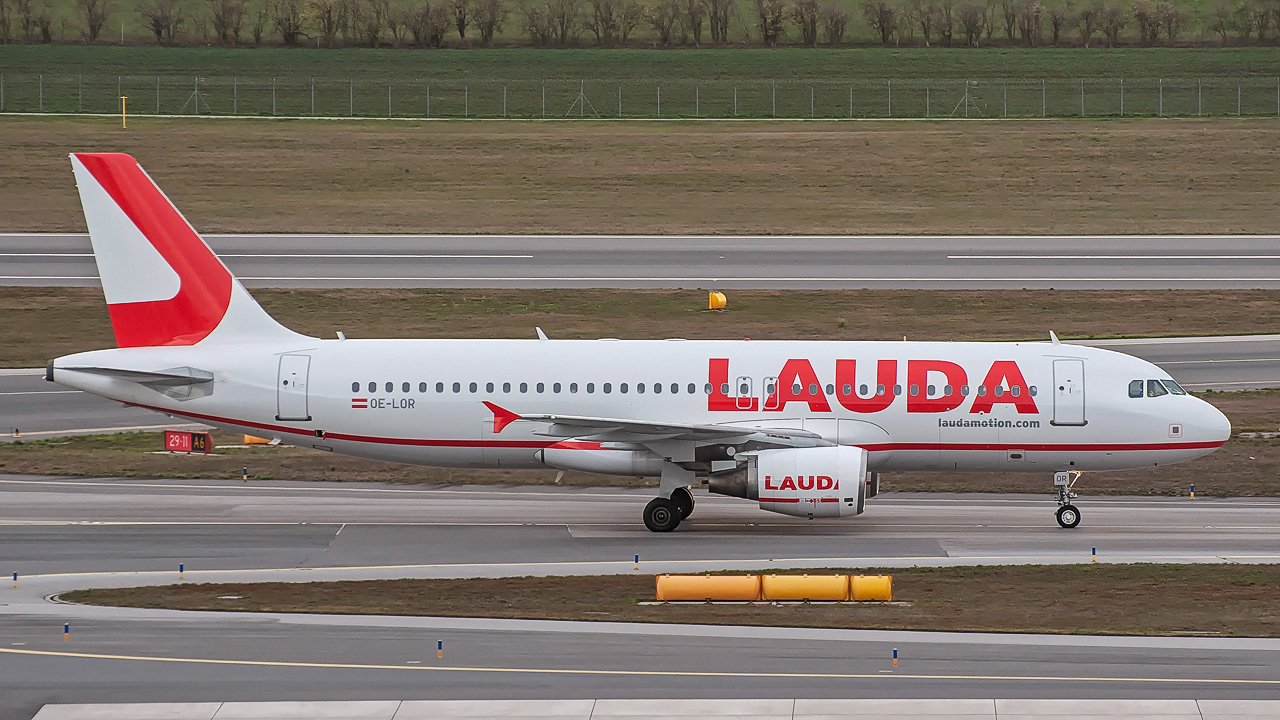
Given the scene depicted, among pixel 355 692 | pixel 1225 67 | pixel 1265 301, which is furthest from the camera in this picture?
pixel 1225 67

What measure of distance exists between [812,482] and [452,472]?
1222 cm

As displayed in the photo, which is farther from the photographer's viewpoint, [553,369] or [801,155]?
[801,155]

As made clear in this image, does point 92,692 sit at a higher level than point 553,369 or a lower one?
lower

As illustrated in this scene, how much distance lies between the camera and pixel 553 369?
34.3 m

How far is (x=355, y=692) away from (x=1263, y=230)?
6557 cm

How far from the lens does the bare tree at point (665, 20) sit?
131375 mm

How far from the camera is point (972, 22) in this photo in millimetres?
132500

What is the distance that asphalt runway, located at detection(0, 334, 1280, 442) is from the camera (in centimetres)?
4534

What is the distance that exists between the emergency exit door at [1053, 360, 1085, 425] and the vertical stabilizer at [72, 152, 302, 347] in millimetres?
17613

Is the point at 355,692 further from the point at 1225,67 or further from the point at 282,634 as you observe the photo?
the point at 1225,67

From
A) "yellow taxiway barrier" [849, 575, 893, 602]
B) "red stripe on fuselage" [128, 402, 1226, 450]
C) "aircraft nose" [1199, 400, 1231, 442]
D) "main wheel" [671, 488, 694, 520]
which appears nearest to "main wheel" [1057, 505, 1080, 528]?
"red stripe on fuselage" [128, 402, 1226, 450]

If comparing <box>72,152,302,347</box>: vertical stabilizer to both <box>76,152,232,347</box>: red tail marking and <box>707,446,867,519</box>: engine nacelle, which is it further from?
<box>707,446,867,519</box>: engine nacelle

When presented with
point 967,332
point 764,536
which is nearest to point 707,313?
point 967,332

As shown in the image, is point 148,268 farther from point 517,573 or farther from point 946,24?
point 946,24
